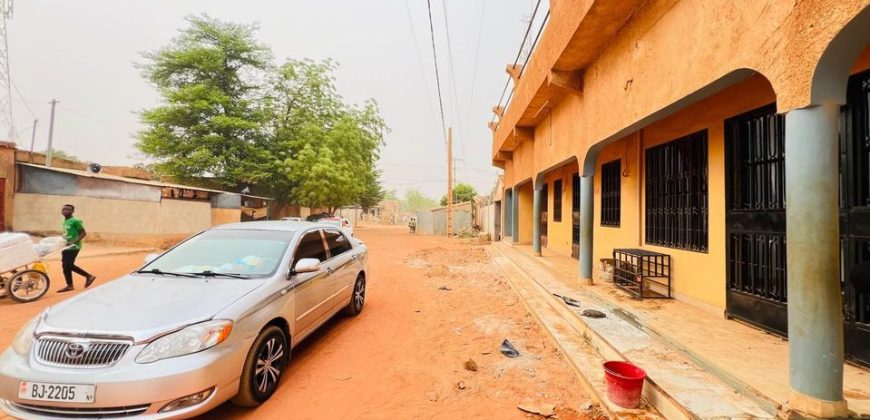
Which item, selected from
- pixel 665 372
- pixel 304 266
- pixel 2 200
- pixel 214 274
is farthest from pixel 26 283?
pixel 665 372

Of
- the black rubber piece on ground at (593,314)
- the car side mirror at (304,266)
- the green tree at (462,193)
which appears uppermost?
the green tree at (462,193)

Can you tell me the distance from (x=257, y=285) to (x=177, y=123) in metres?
24.1

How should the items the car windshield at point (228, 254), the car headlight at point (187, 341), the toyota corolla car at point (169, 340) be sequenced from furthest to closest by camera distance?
the car windshield at point (228, 254)
the car headlight at point (187, 341)
the toyota corolla car at point (169, 340)

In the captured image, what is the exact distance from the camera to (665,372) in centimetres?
308

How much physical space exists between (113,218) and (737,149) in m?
18.6

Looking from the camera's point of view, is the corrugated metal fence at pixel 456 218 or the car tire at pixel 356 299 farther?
the corrugated metal fence at pixel 456 218

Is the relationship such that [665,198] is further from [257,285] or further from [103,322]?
[103,322]

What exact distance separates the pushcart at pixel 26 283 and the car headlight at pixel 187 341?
6289 millimetres

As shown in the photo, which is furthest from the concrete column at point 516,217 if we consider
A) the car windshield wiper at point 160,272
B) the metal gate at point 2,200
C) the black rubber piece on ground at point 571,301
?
the metal gate at point 2,200

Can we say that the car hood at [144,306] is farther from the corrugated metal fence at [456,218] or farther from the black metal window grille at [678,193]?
the corrugated metal fence at [456,218]

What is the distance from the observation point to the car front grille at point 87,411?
2316mm

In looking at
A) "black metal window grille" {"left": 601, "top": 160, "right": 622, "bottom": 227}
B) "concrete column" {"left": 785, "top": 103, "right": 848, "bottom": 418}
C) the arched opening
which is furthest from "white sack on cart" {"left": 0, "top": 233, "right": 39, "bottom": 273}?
"black metal window grille" {"left": 601, "top": 160, "right": 622, "bottom": 227}

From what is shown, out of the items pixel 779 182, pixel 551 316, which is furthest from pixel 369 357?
pixel 779 182

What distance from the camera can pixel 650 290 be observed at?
19.4 ft
